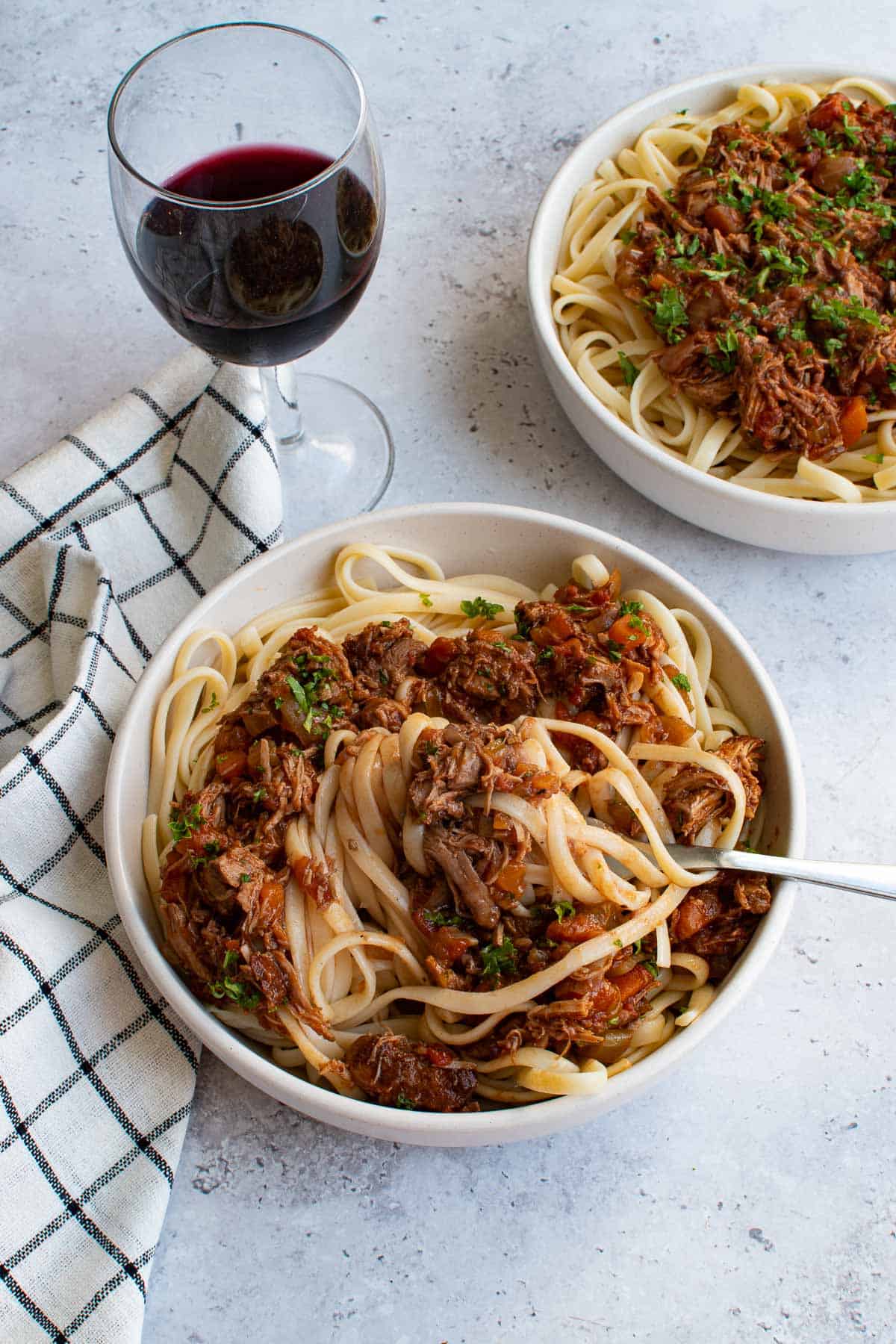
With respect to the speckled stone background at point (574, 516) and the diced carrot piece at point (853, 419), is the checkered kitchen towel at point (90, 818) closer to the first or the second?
the speckled stone background at point (574, 516)

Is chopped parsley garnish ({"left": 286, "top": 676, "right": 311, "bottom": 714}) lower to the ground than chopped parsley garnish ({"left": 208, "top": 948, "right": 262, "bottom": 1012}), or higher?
higher

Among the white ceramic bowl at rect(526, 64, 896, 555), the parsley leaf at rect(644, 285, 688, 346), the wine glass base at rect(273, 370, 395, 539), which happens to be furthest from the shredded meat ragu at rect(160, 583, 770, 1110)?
the parsley leaf at rect(644, 285, 688, 346)

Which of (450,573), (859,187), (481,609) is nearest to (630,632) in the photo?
(481,609)

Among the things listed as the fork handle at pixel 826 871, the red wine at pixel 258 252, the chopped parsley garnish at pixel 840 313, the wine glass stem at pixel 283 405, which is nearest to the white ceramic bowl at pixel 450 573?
the fork handle at pixel 826 871

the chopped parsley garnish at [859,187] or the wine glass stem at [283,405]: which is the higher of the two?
the wine glass stem at [283,405]

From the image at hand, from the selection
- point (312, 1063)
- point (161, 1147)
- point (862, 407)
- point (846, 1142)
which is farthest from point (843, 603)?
point (161, 1147)

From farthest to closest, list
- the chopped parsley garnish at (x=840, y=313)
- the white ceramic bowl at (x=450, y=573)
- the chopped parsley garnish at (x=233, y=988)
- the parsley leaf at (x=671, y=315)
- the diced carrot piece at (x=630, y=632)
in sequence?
the parsley leaf at (x=671, y=315) < the chopped parsley garnish at (x=840, y=313) < the diced carrot piece at (x=630, y=632) < the chopped parsley garnish at (x=233, y=988) < the white ceramic bowl at (x=450, y=573)

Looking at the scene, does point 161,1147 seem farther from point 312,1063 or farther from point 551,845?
point 551,845

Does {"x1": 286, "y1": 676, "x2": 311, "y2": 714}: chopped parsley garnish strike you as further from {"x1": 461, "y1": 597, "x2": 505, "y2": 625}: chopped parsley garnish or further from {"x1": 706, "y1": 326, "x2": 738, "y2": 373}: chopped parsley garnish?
{"x1": 706, "y1": 326, "x2": 738, "y2": 373}: chopped parsley garnish
